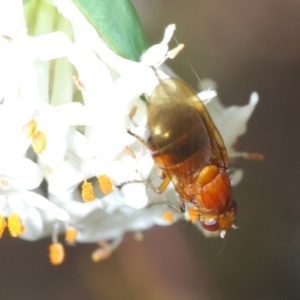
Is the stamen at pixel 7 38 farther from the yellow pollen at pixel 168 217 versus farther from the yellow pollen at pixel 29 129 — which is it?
the yellow pollen at pixel 168 217

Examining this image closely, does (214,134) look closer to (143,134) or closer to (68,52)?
(143,134)

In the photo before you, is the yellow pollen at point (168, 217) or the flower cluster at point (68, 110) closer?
the flower cluster at point (68, 110)

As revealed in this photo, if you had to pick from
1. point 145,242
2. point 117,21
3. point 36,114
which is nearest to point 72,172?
point 36,114

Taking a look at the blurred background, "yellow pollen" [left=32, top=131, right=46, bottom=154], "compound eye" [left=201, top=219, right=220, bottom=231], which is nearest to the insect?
"compound eye" [left=201, top=219, right=220, bottom=231]

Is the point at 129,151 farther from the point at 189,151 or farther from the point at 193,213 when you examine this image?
→ the point at 193,213

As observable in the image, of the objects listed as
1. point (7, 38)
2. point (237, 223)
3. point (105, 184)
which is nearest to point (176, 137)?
point (105, 184)

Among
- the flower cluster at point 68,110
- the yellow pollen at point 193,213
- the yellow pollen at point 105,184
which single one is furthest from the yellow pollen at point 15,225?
the yellow pollen at point 193,213
